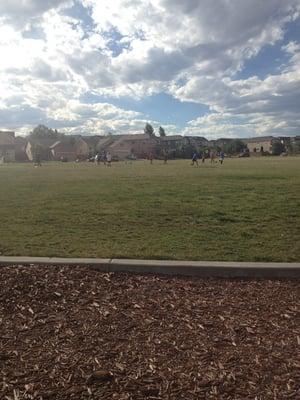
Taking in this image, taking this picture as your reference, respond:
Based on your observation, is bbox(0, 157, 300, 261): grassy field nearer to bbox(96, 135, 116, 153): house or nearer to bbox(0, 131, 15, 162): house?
bbox(0, 131, 15, 162): house

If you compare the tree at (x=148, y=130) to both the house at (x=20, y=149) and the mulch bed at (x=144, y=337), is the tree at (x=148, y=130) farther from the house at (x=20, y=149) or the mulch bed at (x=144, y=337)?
the mulch bed at (x=144, y=337)

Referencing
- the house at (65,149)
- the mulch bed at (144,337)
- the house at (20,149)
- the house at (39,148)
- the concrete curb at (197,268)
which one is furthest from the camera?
the house at (20,149)

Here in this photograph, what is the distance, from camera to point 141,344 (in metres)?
3.86

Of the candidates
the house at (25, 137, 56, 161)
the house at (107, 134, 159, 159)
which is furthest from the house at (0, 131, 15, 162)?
the house at (107, 134, 159, 159)

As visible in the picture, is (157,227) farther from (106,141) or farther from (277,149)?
(106,141)

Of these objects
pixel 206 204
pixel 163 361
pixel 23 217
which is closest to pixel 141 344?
pixel 163 361

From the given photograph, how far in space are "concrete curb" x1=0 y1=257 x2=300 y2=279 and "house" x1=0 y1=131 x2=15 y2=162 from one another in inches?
4424

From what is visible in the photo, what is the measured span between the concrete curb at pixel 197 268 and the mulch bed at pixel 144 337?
0.15 m

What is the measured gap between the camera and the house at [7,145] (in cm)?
11812

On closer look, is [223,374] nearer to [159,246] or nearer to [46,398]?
[46,398]

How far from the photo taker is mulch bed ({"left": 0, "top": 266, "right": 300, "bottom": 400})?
3262 mm

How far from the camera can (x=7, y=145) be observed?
407 ft

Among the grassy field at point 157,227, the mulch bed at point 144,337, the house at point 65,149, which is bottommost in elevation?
the mulch bed at point 144,337

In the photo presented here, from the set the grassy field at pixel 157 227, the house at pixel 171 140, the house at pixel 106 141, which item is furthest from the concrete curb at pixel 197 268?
the house at pixel 171 140
